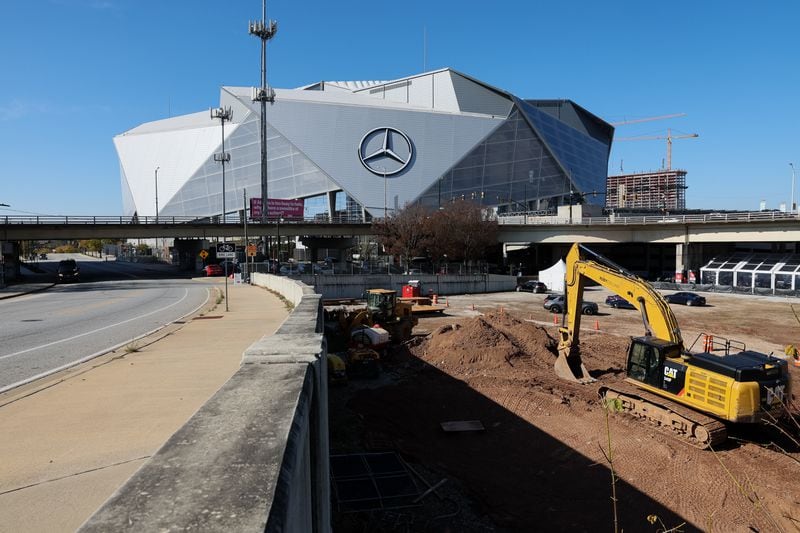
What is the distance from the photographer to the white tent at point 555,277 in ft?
183

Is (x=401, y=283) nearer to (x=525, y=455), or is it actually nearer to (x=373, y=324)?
(x=373, y=324)

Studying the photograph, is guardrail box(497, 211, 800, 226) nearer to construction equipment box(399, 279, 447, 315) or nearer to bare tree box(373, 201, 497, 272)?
bare tree box(373, 201, 497, 272)

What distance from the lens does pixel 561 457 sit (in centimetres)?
1267

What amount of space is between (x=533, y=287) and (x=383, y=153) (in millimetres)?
47804

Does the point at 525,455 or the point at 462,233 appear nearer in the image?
the point at 525,455

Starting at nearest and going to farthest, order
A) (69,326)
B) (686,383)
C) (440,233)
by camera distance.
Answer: (686,383) → (69,326) → (440,233)

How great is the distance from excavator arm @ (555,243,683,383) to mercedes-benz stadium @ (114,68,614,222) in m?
67.8

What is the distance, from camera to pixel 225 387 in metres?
4.65

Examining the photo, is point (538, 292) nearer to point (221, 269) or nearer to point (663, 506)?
point (221, 269)

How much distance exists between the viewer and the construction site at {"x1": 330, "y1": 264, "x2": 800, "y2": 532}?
32.6 feet

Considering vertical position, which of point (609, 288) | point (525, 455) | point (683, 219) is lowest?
Answer: point (525, 455)

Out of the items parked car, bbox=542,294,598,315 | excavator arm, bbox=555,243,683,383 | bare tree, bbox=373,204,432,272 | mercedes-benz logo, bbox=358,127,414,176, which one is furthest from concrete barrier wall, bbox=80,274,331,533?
mercedes-benz logo, bbox=358,127,414,176

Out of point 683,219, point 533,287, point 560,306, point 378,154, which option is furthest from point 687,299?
point 378,154

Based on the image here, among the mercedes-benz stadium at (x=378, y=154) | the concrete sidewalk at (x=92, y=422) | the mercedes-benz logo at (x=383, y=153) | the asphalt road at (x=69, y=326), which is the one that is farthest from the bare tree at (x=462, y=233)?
the concrete sidewalk at (x=92, y=422)
